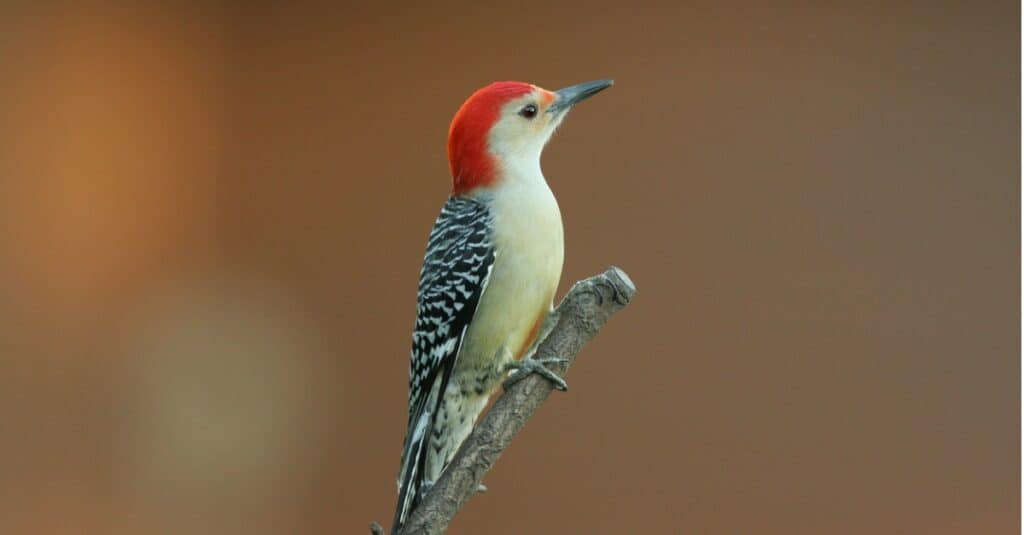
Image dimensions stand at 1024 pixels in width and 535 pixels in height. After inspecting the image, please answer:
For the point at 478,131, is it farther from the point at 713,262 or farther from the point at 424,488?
the point at 713,262

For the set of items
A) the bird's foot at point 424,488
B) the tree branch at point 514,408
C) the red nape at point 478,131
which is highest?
the red nape at point 478,131

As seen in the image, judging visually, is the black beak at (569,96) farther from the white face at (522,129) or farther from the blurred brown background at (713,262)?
the blurred brown background at (713,262)

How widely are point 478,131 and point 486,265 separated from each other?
156mm

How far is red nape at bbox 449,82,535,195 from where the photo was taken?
137 centimetres

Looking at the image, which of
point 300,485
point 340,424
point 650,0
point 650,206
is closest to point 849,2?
point 650,0

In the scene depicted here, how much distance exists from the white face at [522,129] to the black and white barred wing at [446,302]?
70 millimetres

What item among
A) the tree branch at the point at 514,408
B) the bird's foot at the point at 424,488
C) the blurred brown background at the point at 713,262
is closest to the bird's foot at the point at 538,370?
the tree branch at the point at 514,408

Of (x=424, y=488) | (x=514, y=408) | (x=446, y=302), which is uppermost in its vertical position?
(x=446, y=302)

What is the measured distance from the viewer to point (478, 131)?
1.37 metres

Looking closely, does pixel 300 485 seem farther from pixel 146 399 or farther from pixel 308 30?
pixel 308 30

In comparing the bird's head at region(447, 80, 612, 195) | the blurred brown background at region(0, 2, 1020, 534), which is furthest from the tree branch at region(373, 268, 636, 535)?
the blurred brown background at region(0, 2, 1020, 534)

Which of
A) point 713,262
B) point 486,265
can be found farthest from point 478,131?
point 713,262

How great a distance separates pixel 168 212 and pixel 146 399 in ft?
1.44

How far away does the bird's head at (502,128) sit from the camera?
1374 mm
